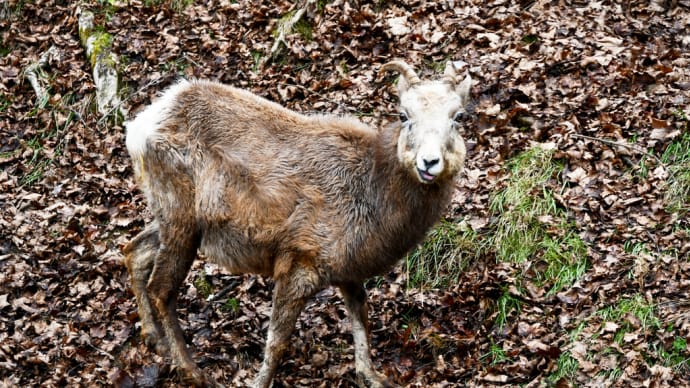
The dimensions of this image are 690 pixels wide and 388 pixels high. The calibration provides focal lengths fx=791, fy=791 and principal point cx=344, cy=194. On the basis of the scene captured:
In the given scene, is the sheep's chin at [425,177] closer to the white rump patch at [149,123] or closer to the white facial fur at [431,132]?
the white facial fur at [431,132]

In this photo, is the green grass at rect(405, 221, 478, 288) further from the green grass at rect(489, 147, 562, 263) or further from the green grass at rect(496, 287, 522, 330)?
the green grass at rect(496, 287, 522, 330)

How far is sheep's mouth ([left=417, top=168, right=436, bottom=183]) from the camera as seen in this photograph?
612cm

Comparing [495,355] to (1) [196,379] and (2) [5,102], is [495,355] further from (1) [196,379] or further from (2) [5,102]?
(2) [5,102]

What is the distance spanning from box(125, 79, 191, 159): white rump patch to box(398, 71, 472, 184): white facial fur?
2256mm

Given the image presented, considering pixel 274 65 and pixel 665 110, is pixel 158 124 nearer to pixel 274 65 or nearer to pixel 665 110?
pixel 274 65

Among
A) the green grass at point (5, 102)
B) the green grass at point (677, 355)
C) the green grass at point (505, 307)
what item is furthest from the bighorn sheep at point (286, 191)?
the green grass at point (5, 102)

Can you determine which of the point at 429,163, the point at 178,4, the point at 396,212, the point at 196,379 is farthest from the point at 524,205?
the point at 178,4

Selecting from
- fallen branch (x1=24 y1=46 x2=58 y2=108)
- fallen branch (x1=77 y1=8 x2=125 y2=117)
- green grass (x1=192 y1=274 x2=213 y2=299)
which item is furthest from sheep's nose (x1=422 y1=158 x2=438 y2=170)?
fallen branch (x1=24 y1=46 x2=58 y2=108)

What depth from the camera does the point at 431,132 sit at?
20.4 feet

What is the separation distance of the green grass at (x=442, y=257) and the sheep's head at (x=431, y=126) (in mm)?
1684

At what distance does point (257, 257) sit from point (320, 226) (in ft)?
2.29

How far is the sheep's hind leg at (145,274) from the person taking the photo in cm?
775

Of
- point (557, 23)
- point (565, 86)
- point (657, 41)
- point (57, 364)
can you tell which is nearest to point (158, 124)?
point (57, 364)

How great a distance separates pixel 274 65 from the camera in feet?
36.1
